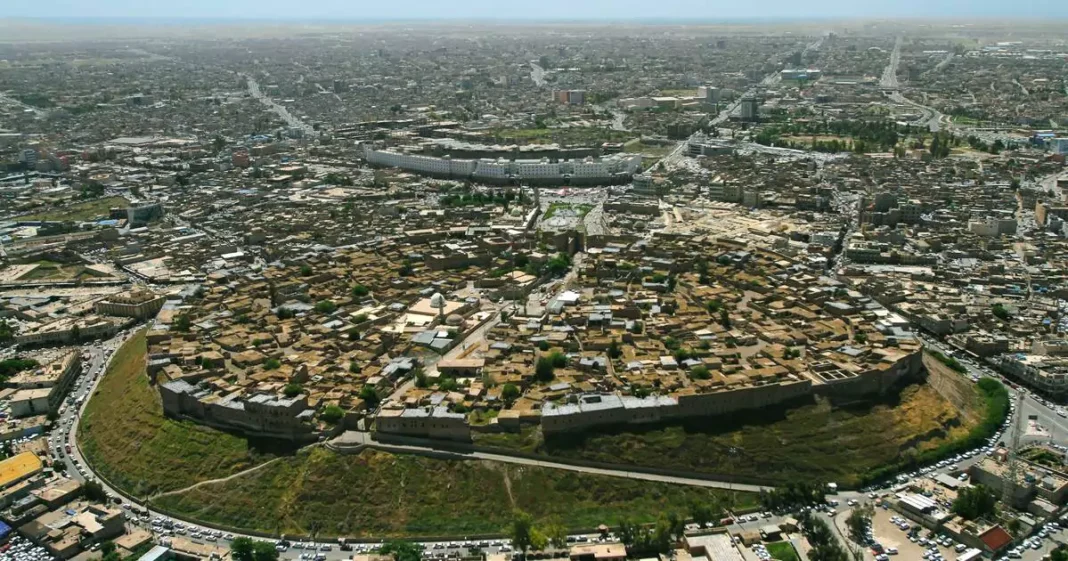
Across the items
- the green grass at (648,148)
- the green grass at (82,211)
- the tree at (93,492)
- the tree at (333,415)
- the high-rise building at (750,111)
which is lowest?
the tree at (93,492)

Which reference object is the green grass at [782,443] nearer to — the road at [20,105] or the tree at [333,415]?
the tree at [333,415]

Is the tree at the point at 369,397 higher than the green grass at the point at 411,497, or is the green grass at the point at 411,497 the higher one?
the tree at the point at 369,397

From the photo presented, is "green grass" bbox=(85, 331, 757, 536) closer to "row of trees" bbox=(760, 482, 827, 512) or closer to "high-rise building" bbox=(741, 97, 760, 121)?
"row of trees" bbox=(760, 482, 827, 512)

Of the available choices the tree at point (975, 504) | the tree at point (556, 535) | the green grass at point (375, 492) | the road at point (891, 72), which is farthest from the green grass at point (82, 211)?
the road at point (891, 72)

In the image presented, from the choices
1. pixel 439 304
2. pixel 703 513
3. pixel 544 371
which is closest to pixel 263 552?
pixel 544 371

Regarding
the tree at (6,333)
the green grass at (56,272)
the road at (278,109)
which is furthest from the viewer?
the road at (278,109)

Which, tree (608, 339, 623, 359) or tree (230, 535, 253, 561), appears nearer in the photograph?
tree (230, 535, 253, 561)

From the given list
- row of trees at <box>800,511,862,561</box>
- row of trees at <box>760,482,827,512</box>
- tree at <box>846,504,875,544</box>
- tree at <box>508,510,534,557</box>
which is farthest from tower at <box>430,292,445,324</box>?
tree at <box>846,504,875,544</box>
